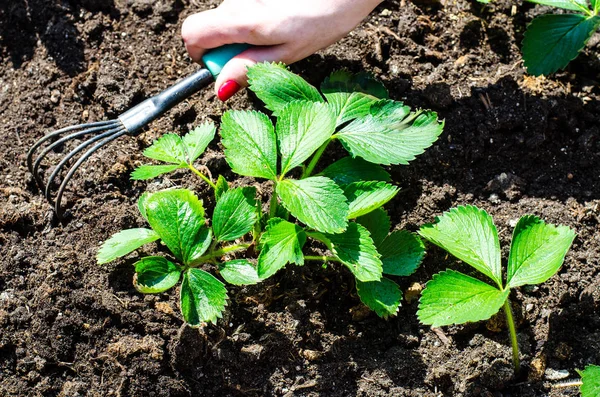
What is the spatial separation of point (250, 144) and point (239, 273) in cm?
31

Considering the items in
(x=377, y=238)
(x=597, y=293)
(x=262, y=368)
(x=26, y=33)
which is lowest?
(x=262, y=368)

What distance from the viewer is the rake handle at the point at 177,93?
73.2 inches

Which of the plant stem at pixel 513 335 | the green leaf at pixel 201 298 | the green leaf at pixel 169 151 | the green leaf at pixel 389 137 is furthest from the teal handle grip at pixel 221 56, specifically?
the plant stem at pixel 513 335

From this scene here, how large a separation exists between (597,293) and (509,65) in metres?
0.78

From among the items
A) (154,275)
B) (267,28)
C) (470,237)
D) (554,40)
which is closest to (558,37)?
(554,40)

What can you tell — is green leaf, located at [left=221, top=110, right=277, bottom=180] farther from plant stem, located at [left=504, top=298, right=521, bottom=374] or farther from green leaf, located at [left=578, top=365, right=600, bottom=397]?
green leaf, located at [left=578, top=365, right=600, bottom=397]

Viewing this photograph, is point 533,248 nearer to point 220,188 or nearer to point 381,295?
point 381,295

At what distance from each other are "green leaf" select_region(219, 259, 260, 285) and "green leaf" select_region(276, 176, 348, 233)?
0.20 meters

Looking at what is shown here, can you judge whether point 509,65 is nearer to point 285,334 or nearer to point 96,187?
point 285,334

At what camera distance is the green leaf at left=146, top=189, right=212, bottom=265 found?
158cm

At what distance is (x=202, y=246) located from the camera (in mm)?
1610

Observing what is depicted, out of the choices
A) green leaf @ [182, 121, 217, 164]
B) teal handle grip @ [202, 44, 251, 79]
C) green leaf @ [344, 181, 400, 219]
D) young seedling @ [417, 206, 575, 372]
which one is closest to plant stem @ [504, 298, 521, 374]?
young seedling @ [417, 206, 575, 372]

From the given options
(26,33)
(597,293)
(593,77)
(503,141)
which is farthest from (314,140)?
(26,33)

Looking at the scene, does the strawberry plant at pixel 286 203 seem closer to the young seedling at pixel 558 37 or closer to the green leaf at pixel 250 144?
the green leaf at pixel 250 144
